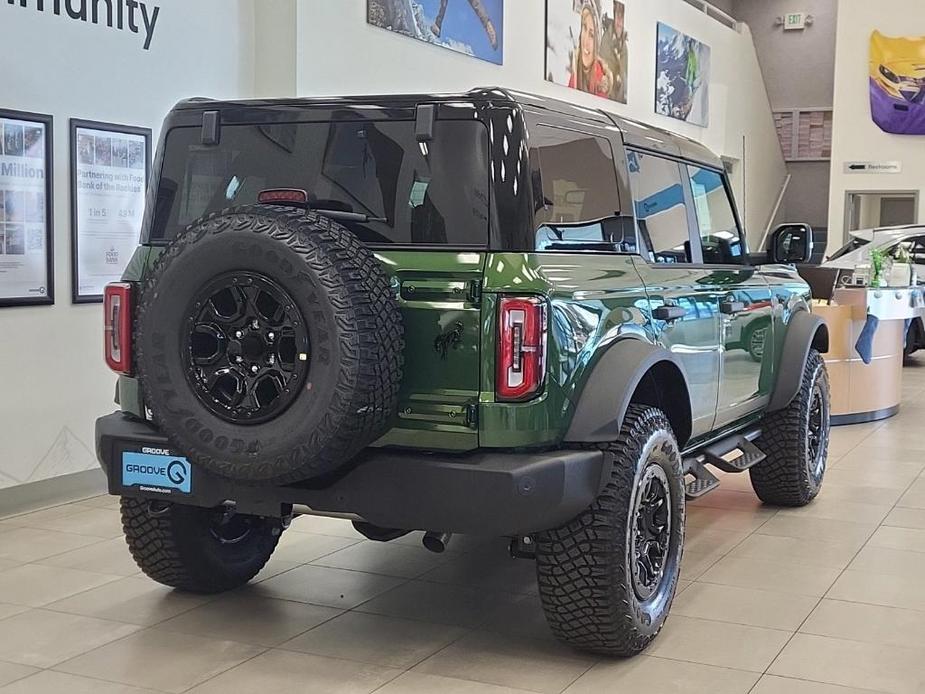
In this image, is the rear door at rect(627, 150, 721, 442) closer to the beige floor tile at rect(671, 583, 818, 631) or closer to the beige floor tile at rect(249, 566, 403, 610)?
the beige floor tile at rect(671, 583, 818, 631)

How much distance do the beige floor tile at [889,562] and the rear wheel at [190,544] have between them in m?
2.32

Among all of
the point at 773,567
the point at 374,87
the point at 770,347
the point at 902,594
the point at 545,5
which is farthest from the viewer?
the point at 545,5

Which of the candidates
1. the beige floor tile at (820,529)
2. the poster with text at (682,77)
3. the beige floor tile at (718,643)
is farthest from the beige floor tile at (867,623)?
the poster with text at (682,77)

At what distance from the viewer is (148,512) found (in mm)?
3803

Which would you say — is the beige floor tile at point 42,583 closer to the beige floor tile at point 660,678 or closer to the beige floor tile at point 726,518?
the beige floor tile at point 660,678

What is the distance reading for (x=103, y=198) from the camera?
5.70 metres

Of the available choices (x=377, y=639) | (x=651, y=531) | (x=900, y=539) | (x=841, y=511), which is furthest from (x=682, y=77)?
(x=377, y=639)

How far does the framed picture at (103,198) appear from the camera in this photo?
5.55 meters

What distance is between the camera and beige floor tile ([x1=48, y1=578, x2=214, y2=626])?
12.4 ft

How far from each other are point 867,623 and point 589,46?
29.2 ft

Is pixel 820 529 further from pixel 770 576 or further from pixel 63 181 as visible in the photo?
pixel 63 181

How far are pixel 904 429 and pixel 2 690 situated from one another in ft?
21.6

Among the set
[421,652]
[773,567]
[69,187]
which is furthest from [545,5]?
[421,652]

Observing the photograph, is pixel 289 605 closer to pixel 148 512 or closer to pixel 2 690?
pixel 148 512
